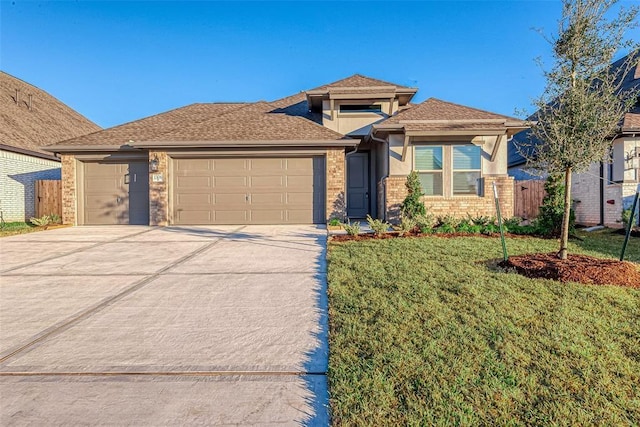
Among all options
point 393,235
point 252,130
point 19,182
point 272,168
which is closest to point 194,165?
point 252,130

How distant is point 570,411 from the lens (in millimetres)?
2143

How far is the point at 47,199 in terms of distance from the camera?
502 inches

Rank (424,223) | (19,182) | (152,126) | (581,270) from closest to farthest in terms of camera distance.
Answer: (581,270) → (424,223) → (152,126) → (19,182)

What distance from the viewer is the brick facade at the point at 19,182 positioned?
1275 cm

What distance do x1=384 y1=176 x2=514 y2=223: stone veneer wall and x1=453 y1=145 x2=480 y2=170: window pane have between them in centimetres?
60

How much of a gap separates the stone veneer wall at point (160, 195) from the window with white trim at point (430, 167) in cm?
811

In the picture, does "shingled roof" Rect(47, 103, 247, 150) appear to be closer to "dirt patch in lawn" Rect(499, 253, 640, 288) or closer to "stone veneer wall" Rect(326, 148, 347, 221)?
"stone veneer wall" Rect(326, 148, 347, 221)

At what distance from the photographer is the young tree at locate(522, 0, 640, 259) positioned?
199 inches

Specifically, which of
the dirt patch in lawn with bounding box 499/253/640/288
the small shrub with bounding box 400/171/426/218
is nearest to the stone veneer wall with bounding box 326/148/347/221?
the small shrub with bounding box 400/171/426/218

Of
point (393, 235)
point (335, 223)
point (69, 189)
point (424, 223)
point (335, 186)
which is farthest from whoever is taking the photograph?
point (69, 189)

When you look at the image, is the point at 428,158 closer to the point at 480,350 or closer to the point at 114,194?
the point at 480,350

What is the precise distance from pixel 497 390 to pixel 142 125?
1403 centimetres

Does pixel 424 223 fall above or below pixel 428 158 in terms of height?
below

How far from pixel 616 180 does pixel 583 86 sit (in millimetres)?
7943
